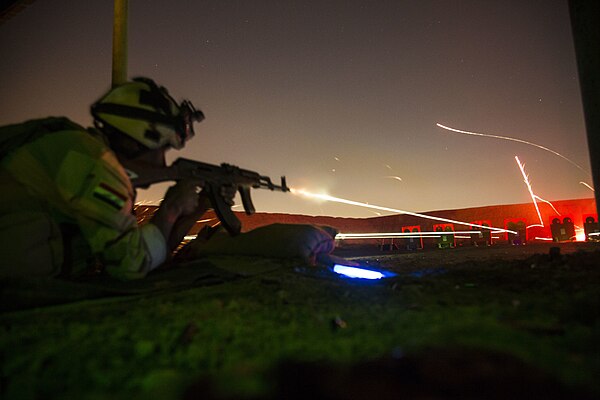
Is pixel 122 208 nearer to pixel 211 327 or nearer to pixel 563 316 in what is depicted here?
pixel 211 327

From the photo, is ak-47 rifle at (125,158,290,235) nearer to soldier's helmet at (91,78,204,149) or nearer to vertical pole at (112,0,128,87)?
soldier's helmet at (91,78,204,149)

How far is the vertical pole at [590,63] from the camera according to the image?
225 cm

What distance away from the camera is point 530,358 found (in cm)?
79

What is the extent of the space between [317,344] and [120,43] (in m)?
3.83

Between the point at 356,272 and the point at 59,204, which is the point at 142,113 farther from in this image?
the point at 356,272

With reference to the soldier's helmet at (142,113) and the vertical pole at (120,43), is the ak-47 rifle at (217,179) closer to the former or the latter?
the soldier's helmet at (142,113)

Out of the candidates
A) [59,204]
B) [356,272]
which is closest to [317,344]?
[59,204]

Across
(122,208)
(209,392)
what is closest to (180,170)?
(122,208)

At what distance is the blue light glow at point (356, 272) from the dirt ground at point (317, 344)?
1001mm

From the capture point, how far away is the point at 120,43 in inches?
143

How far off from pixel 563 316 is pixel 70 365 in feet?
4.90

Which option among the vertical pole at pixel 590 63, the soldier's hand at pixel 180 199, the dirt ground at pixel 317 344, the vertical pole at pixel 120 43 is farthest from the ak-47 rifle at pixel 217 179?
the vertical pole at pixel 590 63

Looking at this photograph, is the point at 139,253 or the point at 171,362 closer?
the point at 171,362

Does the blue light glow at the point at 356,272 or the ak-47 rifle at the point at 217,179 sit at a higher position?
the ak-47 rifle at the point at 217,179
